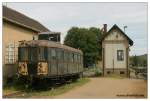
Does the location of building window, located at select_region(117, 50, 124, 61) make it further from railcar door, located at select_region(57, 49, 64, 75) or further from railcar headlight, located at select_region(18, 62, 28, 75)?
railcar headlight, located at select_region(18, 62, 28, 75)

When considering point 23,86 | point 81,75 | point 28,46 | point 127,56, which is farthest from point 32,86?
point 127,56

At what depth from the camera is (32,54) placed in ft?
60.1

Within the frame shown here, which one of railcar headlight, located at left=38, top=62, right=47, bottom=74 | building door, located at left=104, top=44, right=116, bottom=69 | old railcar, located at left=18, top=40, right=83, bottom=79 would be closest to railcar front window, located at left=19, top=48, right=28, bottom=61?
old railcar, located at left=18, top=40, right=83, bottom=79

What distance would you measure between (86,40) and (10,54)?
4476 mm

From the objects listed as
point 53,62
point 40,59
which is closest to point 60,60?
point 53,62

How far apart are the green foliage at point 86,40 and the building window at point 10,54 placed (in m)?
2.74

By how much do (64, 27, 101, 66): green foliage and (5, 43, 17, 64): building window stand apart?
2742mm

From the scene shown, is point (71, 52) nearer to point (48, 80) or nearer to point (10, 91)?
point (48, 80)

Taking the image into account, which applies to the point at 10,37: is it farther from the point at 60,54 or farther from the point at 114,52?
the point at 114,52

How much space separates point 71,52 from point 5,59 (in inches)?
150

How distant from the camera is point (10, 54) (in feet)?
66.5

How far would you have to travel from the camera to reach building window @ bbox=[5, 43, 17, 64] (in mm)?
20000

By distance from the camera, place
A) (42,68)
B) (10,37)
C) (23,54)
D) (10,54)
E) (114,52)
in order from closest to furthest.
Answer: (42,68), (23,54), (10,54), (10,37), (114,52)

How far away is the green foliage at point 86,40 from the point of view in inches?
677
